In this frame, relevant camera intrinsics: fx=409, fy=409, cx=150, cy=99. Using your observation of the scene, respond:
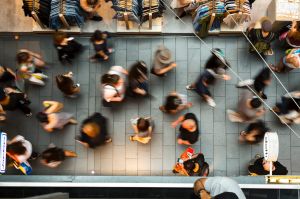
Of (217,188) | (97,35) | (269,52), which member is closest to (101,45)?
(97,35)

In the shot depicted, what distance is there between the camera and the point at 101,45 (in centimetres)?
795

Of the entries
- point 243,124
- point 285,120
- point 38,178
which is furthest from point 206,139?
point 38,178

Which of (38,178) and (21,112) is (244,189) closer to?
(38,178)

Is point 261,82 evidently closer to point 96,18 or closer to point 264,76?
point 264,76

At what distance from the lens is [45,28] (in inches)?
329

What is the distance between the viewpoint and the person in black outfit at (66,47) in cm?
782

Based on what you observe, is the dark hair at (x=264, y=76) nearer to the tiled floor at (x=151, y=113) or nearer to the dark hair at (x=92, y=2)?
the tiled floor at (x=151, y=113)

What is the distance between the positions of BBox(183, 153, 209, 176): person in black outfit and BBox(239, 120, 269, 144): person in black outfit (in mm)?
999

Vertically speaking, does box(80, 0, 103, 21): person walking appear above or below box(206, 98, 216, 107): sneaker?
above

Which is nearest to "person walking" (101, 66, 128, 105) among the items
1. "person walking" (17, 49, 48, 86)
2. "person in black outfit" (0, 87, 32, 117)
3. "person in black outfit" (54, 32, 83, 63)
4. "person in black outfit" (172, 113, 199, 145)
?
"person in black outfit" (54, 32, 83, 63)

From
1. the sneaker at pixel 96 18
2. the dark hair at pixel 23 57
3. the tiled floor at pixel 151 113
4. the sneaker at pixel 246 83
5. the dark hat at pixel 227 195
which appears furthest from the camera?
the sneaker at pixel 96 18

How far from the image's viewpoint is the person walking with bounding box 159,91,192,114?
7840 mm

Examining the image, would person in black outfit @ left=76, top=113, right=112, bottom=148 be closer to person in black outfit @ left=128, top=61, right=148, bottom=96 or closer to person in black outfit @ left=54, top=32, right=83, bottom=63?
person in black outfit @ left=128, top=61, right=148, bottom=96

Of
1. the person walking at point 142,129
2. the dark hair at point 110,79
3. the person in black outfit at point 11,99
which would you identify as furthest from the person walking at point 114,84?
the person in black outfit at point 11,99
